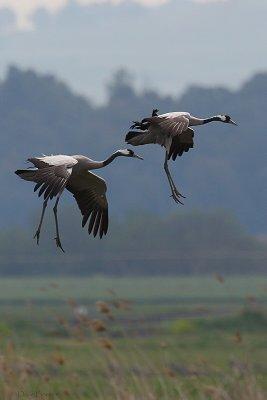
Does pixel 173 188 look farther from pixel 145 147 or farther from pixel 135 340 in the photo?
pixel 145 147

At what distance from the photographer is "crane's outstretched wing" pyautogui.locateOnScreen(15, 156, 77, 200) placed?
8.77 meters

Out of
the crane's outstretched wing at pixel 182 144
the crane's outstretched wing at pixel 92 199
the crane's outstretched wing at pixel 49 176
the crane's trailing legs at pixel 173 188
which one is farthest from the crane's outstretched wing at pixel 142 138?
the crane's outstretched wing at pixel 92 199

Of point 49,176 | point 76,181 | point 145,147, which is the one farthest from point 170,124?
point 145,147

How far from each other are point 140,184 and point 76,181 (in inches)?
2550

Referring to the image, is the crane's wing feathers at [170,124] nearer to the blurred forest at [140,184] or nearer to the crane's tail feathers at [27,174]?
the crane's tail feathers at [27,174]

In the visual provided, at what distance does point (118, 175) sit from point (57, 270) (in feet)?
65.2

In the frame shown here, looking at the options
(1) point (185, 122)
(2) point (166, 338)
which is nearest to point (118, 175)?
(2) point (166, 338)

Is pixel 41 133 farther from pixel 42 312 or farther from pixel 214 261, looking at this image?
pixel 42 312

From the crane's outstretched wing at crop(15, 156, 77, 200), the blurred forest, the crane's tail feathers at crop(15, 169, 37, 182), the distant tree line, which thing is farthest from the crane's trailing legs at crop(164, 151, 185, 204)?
the distant tree line

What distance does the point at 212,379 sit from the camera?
602 inches

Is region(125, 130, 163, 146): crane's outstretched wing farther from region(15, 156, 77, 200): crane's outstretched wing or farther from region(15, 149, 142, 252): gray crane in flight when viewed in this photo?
region(15, 156, 77, 200): crane's outstretched wing

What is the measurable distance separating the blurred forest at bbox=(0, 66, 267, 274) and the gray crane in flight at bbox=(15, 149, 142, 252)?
3542 centimetres

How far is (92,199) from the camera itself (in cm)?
1029

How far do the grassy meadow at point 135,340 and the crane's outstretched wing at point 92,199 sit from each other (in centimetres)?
105
